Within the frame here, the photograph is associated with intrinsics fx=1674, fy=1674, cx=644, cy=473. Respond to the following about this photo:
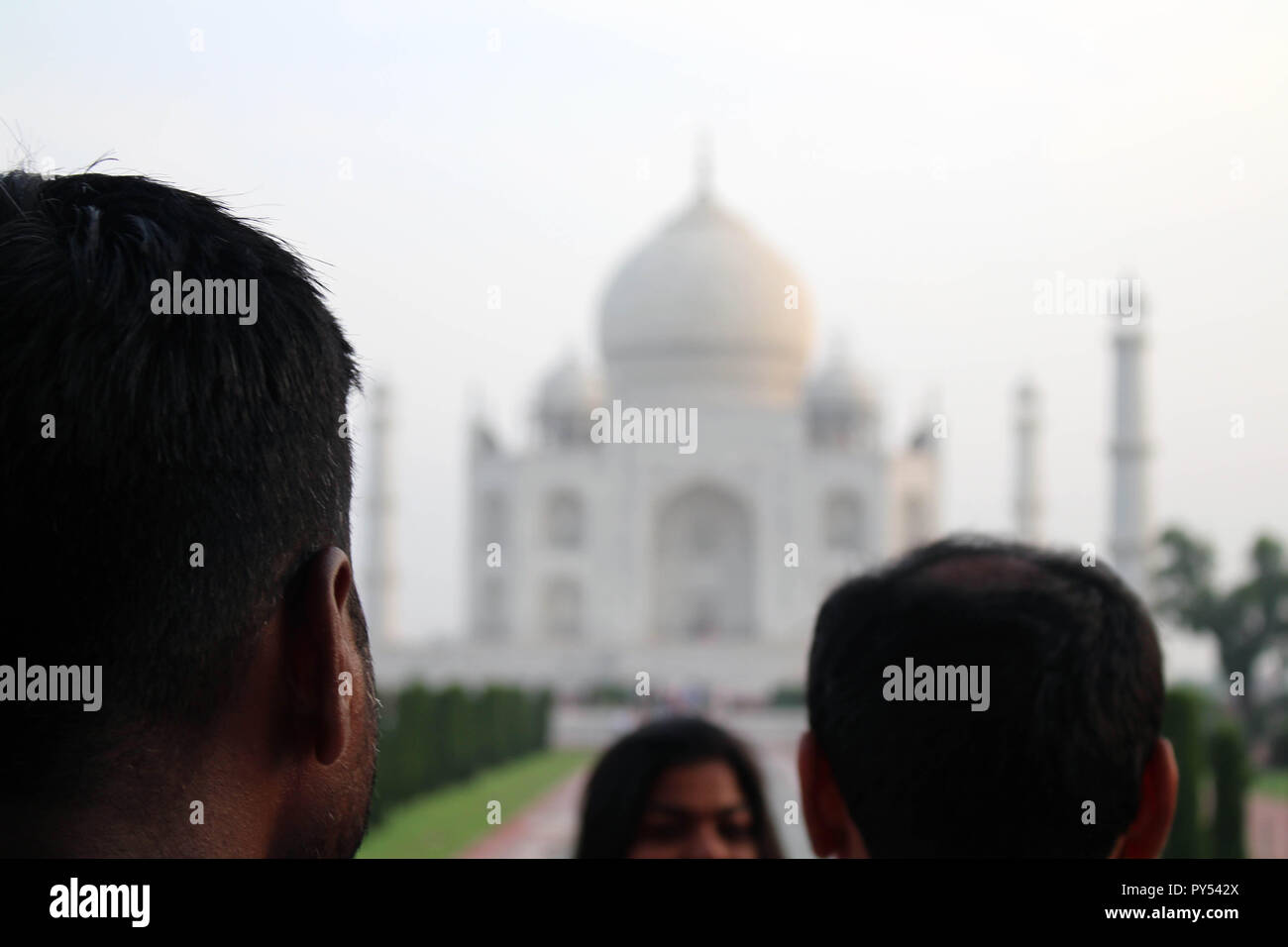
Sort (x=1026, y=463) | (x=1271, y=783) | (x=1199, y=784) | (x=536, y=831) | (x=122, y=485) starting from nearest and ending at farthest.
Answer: (x=122, y=485), (x=1199, y=784), (x=536, y=831), (x=1271, y=783), (x=1026, y=463)

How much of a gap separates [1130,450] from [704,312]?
25.3 ft

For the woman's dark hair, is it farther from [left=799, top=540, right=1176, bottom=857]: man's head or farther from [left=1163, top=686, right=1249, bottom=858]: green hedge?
[left=1163, top=686, right=1249, bottom=858]: green hedge

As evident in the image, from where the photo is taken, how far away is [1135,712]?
1239 mm

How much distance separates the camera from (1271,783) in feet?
41.8

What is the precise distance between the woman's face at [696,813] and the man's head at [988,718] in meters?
1.03

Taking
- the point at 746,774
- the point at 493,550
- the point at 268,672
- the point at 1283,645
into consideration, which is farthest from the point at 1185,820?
the point at 1283,645

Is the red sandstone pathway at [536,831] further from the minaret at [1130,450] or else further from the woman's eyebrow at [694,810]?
the minaret at [1130,450]

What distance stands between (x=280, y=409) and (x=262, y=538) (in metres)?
0.07

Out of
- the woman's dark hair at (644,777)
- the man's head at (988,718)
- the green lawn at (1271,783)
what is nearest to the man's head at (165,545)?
the man's head at (988,718)

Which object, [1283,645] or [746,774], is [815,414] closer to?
[1283,645]

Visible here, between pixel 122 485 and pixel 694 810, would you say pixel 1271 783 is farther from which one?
pixel 122 485

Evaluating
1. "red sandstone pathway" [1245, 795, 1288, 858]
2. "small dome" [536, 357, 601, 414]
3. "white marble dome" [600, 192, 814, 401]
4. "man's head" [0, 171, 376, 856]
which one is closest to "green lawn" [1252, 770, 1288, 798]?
"red sandstone pathway" [1245, 795, 1288, 858]

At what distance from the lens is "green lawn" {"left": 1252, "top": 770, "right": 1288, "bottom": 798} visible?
1191 centimetres

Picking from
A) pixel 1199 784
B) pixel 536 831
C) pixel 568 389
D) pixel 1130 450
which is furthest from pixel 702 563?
pixel 1199 784
